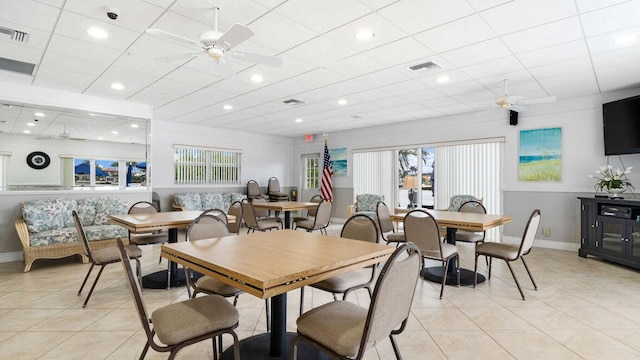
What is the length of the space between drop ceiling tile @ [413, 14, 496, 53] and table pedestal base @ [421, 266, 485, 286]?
8.58 feet

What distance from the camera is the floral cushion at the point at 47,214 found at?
470 cm

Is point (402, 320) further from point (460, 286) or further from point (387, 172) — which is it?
point (387, 172)

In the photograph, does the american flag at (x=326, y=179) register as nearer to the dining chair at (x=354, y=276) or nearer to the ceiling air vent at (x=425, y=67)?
the ceiling air vent at (x=425, y=67)

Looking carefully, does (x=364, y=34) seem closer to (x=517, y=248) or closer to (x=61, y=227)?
(x=517, y=248)

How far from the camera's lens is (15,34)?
317 cm

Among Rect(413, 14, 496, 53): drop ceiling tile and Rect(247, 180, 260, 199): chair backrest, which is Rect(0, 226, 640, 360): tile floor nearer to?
Rect(413, 14, 496, 53): drop ceiling tile

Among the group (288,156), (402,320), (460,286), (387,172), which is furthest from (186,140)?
(402,320)

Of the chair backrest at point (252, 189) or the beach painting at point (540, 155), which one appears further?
the chair backrest at point (252, 189)

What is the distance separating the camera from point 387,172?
8305 millimetres

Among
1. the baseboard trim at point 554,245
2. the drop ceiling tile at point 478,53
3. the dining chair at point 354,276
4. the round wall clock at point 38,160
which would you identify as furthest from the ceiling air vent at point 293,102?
the baseboard trim at point 554,245

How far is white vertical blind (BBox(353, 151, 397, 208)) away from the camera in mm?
8234

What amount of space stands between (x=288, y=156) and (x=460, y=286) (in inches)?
293

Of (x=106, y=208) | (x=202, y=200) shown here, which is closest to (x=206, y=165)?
(x=202, y=200)

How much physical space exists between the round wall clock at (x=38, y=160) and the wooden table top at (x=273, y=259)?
16.1ft
